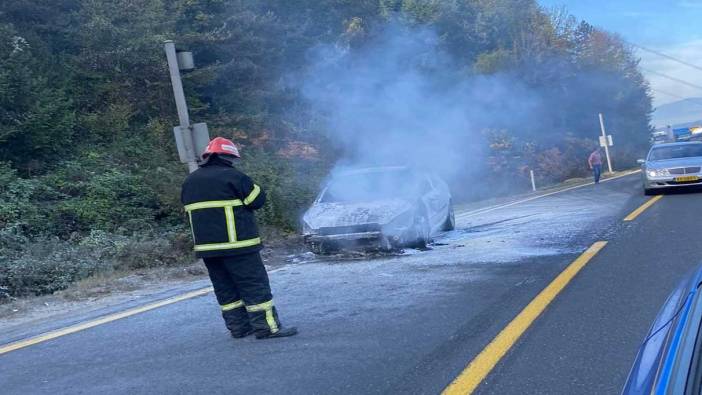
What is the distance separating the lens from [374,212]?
10.8 metres

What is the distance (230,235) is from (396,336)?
1513mm

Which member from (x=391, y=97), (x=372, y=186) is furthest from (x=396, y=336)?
(x=391, y=97)

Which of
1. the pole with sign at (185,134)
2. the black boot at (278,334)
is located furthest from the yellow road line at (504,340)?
the pole with sign at (185,134)

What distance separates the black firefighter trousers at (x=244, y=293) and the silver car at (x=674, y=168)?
1366cm

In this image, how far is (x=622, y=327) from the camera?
5.42 metres

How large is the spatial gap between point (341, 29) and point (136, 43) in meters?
6.19

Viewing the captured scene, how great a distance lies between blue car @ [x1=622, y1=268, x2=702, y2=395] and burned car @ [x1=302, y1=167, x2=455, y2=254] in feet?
26.5

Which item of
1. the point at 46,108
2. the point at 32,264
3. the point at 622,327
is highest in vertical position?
the point at 46,108

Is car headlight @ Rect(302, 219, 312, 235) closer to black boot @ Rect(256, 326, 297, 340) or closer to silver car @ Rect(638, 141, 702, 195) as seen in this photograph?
black boot @ Rect(256, 326, 297, 340)

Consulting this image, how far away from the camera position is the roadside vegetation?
43.9ft

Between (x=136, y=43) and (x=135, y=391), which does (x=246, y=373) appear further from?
(x=136, y=43)

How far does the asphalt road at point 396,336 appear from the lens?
4.62m

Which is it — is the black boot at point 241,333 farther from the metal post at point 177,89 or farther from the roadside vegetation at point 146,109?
the metal post at point 177,89

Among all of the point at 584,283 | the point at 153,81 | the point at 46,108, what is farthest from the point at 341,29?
the point at 584,283
